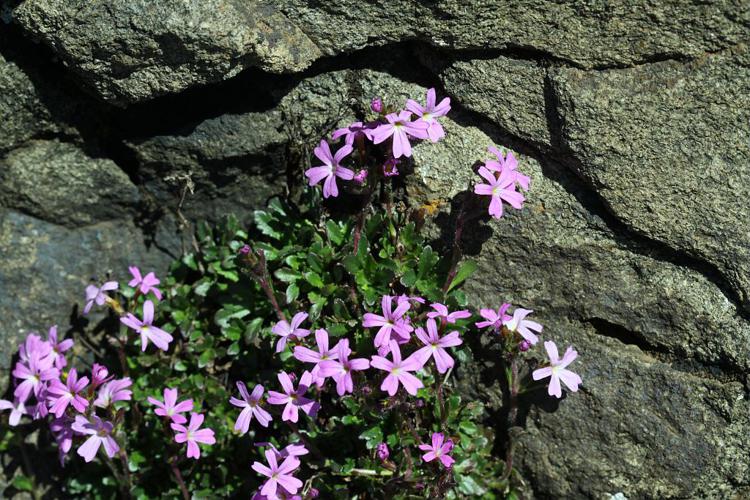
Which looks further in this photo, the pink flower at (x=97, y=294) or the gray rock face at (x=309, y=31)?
the pink flower at (x=97, y=294)

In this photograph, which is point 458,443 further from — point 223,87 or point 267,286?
point 223,87

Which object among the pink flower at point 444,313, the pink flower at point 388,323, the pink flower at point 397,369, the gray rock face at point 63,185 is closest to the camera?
the pink flower at point 397,369

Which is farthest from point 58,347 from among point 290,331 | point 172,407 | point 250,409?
point 290,331

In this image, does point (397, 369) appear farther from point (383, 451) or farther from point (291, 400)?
point (291, 400)

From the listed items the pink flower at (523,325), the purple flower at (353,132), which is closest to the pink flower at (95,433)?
the purple flower at (353,132)

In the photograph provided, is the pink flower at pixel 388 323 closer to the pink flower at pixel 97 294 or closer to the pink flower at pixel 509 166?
the pink flower at pixel 509 166

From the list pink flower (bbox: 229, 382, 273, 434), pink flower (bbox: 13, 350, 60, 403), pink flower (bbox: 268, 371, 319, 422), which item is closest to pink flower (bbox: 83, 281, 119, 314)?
pink flower (bbox: 13, 350, 60, 403)

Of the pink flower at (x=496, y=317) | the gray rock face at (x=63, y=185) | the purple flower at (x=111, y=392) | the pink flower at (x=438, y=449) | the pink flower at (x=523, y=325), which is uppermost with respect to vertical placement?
the gray rock face at (x=63, y=185)
